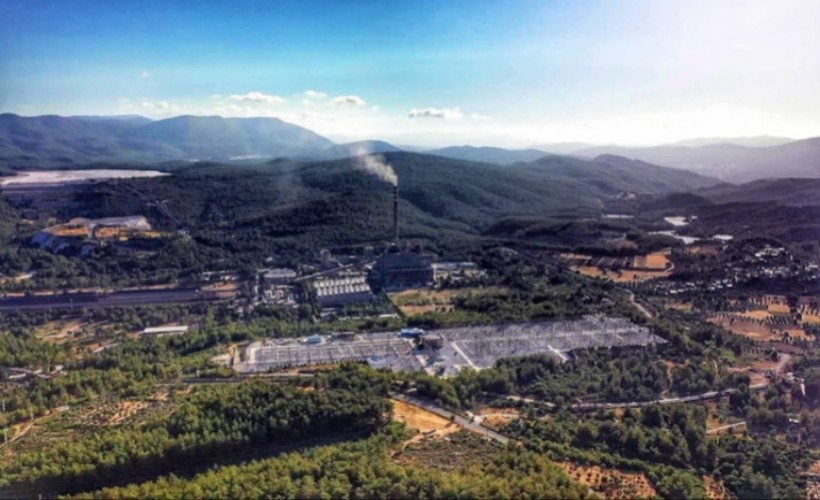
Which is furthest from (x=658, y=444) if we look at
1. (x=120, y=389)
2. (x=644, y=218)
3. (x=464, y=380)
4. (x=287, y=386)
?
(x=644, y=218)

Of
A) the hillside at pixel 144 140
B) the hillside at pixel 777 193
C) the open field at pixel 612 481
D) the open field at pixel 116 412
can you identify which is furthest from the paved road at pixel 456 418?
the hillside at pixel 144 140

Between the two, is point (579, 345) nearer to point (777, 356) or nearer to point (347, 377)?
point (777, 356)

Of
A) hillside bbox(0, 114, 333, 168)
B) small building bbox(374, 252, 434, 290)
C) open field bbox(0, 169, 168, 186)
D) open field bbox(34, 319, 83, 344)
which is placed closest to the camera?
open field bbox(34, 319, 83, 344)

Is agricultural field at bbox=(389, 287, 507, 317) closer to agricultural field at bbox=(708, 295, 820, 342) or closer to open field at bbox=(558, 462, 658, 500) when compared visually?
agricultural field at bbox=(708, 295, 820, 342)

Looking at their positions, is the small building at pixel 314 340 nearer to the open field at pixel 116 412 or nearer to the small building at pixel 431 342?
the small building at pixel 431 342

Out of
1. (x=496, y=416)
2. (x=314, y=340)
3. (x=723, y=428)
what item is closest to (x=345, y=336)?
(x=314, y=340)

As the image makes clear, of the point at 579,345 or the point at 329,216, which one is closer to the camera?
the point at 579,345

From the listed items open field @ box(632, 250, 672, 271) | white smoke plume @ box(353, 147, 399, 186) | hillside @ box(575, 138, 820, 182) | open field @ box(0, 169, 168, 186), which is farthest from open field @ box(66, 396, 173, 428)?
hillside @ box(575, 138, 820, 182)
